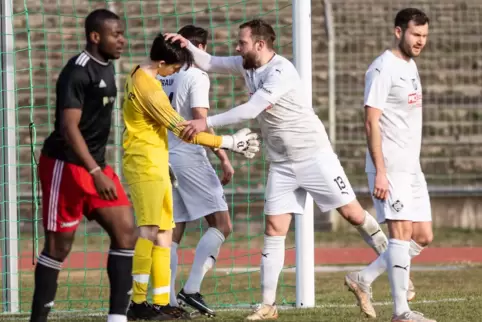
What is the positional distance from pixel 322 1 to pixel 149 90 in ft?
35.5

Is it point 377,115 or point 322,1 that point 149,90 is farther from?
point 322,1

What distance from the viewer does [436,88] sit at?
17344mm

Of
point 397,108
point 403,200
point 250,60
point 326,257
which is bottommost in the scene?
point 326,257

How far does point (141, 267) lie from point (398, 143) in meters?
1.87

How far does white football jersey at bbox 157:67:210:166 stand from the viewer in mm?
8250

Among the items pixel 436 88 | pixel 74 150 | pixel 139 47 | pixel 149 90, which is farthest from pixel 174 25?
pixel 74 150

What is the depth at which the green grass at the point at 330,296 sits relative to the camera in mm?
7910

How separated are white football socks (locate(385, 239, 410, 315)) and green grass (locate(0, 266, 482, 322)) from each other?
42cm

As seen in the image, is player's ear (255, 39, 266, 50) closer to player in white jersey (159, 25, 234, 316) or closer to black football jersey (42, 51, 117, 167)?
player in white jersey (159, 25, 234, 316)

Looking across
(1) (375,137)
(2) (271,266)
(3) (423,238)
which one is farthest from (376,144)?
(2) (271,266)

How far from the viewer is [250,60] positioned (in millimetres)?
7516

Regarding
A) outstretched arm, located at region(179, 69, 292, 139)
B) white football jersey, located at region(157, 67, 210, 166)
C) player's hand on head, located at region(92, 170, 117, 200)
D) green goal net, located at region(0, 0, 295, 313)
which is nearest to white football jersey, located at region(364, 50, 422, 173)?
outstretched arm, located at region(179, 69, 292, 139)

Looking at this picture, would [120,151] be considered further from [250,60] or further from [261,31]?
[261,31]

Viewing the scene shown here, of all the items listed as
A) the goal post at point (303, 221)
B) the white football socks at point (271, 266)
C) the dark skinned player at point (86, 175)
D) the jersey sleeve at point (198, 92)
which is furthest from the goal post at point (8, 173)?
the dark skinned player at point (86, 175)
